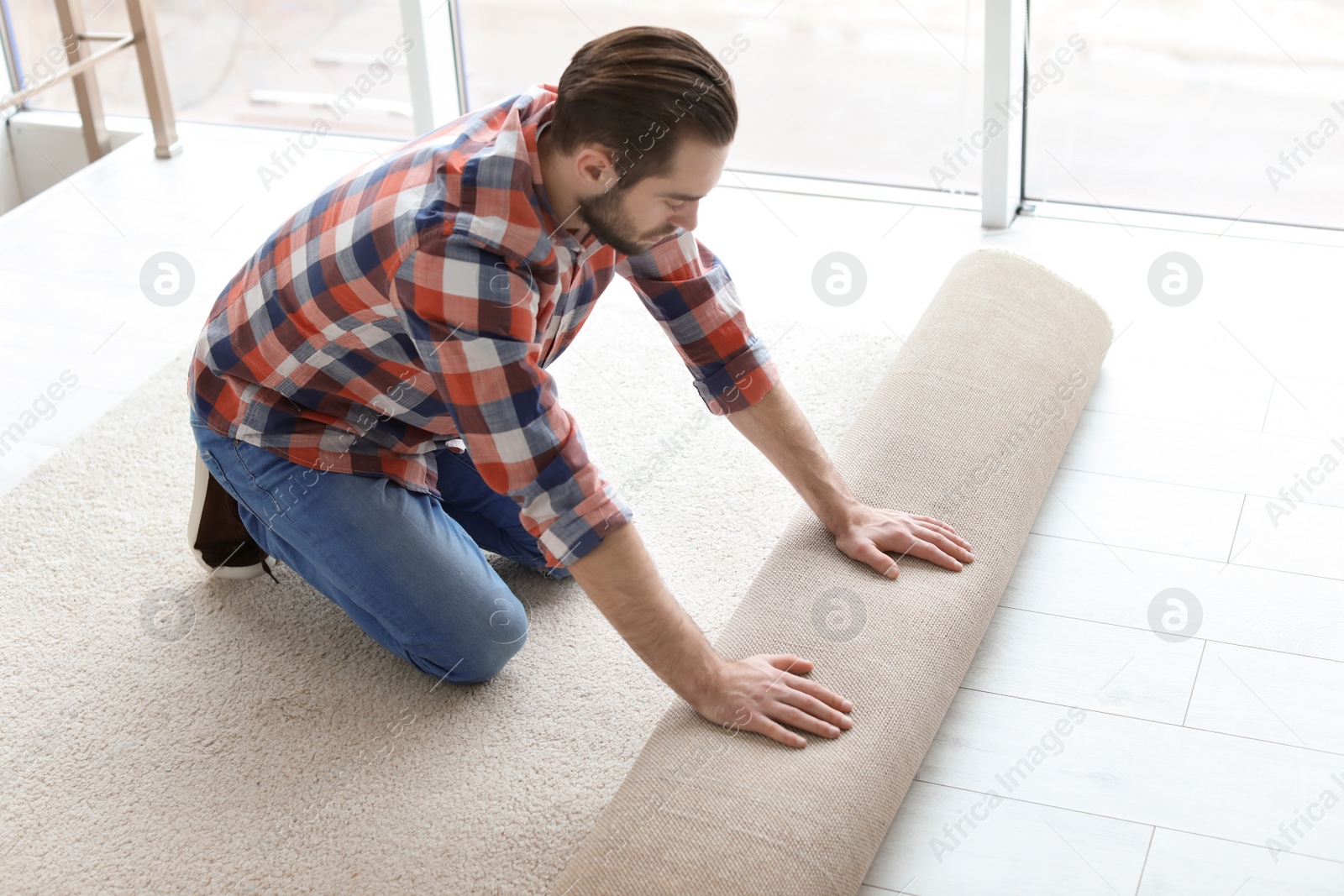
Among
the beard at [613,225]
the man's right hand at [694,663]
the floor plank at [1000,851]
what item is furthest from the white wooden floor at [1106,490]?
the beard at [613,225]

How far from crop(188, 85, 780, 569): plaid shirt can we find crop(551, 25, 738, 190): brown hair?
102mm

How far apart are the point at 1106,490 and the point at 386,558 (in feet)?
3.66

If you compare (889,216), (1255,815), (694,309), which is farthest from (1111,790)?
(889,216)

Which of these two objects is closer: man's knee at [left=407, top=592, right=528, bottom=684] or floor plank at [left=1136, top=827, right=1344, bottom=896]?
floor plank at [left=1136, top=827, right=1344, bottom=896]

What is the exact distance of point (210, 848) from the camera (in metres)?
1.66

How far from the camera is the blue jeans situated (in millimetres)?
1806

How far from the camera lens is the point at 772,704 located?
1.54m

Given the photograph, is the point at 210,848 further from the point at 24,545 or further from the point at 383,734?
the point at 24,545

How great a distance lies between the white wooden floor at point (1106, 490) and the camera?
1.61m

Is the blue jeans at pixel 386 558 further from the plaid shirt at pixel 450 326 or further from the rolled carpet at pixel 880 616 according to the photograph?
the rolled carpet at pixel 880 616

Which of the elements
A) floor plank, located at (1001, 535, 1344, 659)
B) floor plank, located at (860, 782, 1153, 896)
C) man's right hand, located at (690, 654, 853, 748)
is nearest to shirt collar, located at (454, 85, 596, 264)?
man's right hand, located at (690, 654, 853, 748)

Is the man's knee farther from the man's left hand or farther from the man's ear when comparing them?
the man's ear

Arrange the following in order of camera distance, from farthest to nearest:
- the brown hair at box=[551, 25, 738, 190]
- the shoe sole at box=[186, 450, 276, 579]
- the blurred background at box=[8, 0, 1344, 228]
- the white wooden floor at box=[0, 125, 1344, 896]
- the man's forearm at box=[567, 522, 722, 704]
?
the blurred background at box=[8, 0, 1344, 228]
the shoe sole at box=[186, 450, 276, 579]
the white wooden floor at box=[0, 125, 1344, 896]
the man's forearm at box=[567, 522, 722, 704]
the brown hair at box=[551, 25, 738, 190]

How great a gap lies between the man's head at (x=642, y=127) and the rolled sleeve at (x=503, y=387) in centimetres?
13
